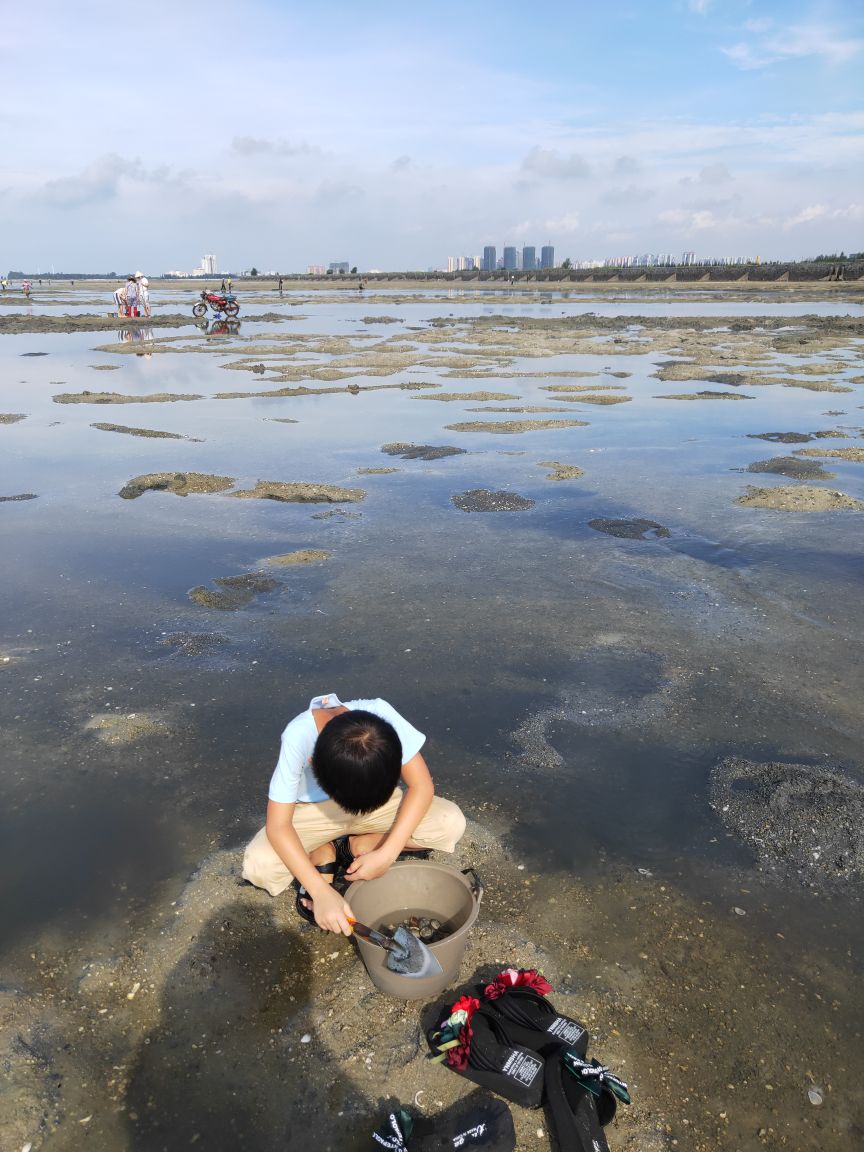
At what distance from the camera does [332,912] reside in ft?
8.99

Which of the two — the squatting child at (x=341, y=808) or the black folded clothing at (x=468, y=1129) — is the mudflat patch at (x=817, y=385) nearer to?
the squatting child at (x=341, y=808)

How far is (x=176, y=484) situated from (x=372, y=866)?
7.12 meters

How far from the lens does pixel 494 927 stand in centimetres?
303

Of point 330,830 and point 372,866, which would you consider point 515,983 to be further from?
point 330,830

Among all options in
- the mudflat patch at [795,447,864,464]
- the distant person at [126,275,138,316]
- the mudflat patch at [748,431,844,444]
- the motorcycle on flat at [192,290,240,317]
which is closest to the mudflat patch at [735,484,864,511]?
the mudflat patch at [795,447,864,464]

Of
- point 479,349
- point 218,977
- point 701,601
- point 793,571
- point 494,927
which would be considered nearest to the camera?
point 218,977

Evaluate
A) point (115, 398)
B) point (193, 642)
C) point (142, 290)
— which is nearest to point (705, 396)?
point (115, 398)

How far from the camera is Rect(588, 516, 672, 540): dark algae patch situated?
729cm

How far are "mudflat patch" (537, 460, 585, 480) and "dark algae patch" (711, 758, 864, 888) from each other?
5.76 meters

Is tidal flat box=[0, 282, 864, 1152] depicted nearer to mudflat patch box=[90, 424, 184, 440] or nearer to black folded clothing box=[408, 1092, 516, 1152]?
black folded clothing box=[408, 1092, 516, 1152]

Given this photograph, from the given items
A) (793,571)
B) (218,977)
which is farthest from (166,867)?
(793,571)

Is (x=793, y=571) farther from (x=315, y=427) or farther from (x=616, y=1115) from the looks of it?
(x=315, y=427)

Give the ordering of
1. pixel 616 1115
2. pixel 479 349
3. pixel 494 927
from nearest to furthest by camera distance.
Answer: pixel 616 1115 < pixel 494 927 < pixel 479 349

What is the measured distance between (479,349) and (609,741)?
1921 centimetres
